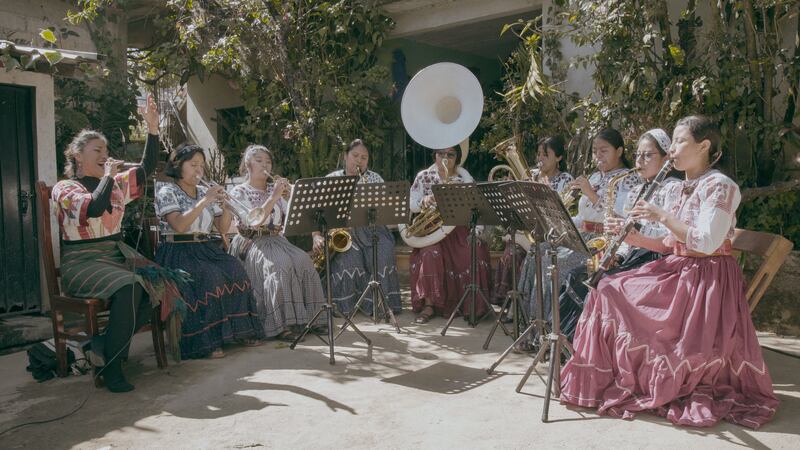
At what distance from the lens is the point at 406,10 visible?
8109mm

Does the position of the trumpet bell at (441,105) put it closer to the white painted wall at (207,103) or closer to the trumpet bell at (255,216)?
the trumpet bell at (255,216)

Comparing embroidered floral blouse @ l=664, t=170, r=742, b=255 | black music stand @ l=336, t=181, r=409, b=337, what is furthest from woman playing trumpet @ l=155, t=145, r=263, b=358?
embroidered floral blouse @ l=664, t=170, r=742, b=255

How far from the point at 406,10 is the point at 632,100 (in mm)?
3495

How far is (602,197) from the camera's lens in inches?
191

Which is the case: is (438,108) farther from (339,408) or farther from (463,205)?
(339,408)

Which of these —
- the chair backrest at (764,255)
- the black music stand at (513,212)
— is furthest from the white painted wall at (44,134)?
the chair backrest at (764,255)

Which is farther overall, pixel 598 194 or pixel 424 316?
pixel 424 316

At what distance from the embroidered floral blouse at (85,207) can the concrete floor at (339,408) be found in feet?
3.17

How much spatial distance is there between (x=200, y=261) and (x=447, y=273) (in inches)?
88.2

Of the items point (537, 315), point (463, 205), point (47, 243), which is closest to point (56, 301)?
point (47, 243)

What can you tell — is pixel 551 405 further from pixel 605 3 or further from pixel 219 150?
pixel 219 150

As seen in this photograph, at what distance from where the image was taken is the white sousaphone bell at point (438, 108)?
5.91m

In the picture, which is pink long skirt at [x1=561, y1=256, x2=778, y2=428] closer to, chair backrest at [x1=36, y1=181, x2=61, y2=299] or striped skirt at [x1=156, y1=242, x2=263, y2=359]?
striped skirt at [x1=156, y1=242, x2=263, y2=359]

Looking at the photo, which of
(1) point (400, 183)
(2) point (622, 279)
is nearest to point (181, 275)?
(1) point (400, 183)
